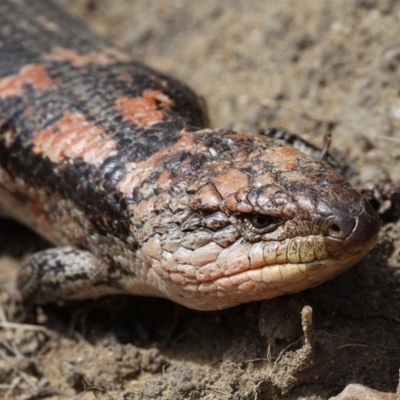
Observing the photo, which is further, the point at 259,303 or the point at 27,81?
the point at 27,81

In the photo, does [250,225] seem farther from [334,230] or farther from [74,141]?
[74,141]

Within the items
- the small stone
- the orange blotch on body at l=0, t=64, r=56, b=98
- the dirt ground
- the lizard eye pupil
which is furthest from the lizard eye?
the orange blotch on body at l=0, t=64, r=56, b=98

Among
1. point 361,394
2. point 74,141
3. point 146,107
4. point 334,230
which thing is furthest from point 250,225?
point 74,141

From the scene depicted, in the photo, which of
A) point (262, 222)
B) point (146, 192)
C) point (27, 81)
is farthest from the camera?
point (27, 81)

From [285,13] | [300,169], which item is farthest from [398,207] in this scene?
[285,13]

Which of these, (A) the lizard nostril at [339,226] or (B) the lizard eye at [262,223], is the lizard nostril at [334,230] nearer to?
(A) the lizard nostril at [339,226]

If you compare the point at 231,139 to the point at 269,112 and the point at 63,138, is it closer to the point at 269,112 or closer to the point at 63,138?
the point at 63,138

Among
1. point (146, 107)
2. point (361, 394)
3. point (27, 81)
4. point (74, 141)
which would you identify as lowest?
point (361, 394)
